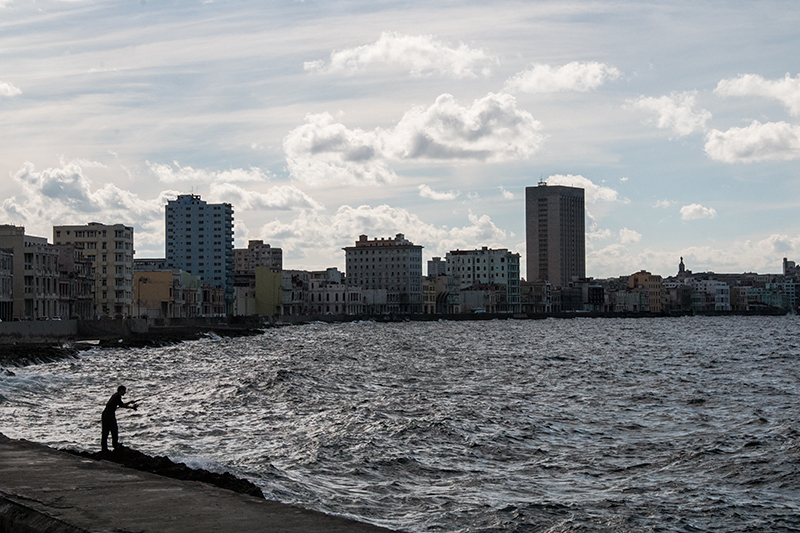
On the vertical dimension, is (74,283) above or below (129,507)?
above

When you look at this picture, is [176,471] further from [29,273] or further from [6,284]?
[29,273]

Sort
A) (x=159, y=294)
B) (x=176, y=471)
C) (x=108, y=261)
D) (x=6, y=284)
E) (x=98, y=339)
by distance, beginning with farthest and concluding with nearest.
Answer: (x=159, y=294)
(x=108, y=261)
(x=6, y=284)
(x=98, y=339)
(x=176, y=471)

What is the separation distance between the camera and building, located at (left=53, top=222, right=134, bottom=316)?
14125 cm

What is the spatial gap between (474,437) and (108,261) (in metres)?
124

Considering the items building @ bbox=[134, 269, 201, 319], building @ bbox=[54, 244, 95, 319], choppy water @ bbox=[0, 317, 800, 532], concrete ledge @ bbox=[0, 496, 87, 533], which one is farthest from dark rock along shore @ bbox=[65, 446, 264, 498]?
building @ bbox=[134, 269, 201, 319]

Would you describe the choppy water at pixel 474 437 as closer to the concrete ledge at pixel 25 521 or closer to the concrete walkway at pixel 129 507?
the concrete walkway at pixel 129 507

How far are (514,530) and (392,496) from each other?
4028 millimetres

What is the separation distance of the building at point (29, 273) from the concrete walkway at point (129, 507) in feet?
308

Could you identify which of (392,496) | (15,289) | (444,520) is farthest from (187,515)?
(15,289)

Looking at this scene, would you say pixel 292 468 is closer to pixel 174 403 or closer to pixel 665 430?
pixel 665 430

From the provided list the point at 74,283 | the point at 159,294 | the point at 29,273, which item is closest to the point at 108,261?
the point at 74,283

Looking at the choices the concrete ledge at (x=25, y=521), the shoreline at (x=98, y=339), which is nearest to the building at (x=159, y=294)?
the shoreline at (x=98, y=339)

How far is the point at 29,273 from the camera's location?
10569cm

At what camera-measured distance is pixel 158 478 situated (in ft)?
56.4
